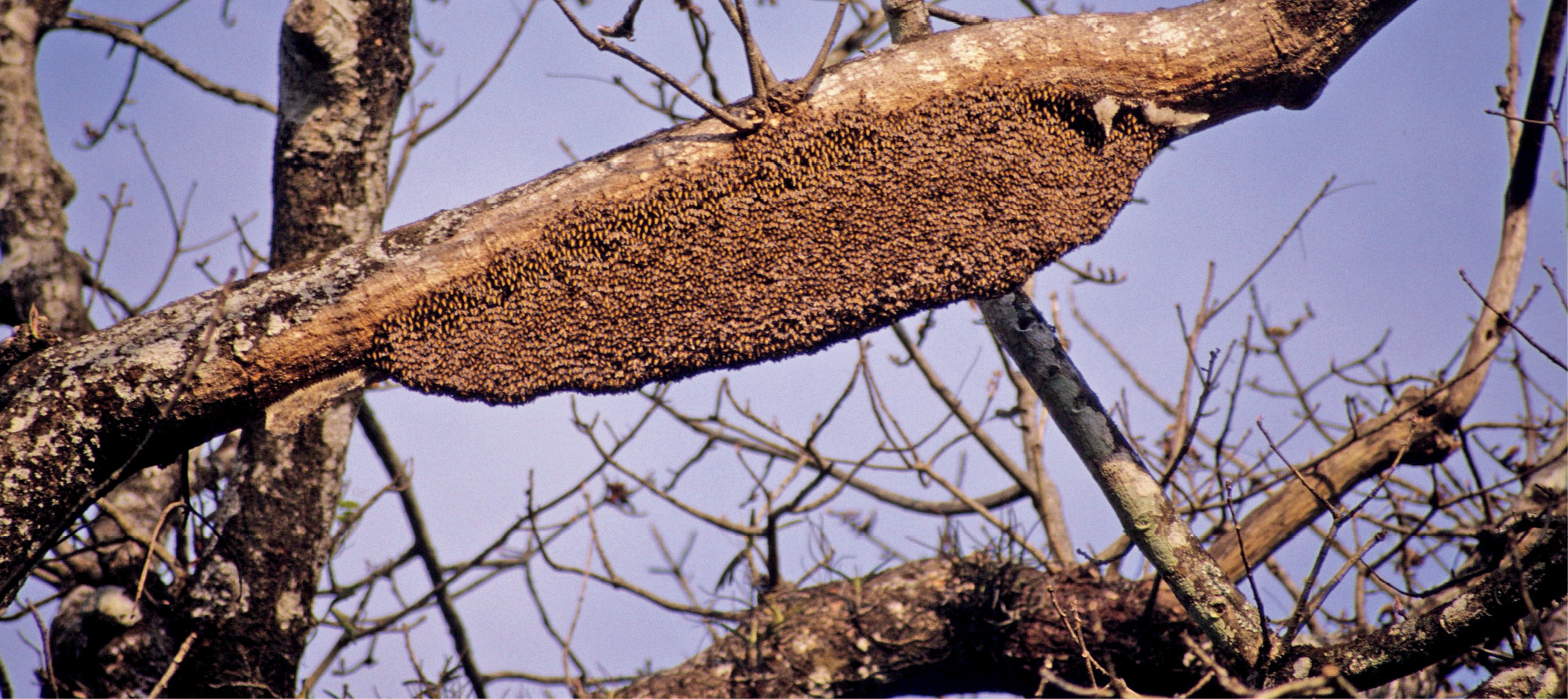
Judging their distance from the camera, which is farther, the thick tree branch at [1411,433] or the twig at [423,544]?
the twig at [423,544]

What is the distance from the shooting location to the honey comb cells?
223 centimetres

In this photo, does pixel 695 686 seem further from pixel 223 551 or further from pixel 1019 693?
pixel 223 551

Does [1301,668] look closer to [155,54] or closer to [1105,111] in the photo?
[1105,111]

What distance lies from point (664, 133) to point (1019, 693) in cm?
262

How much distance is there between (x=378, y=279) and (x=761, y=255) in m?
0.93

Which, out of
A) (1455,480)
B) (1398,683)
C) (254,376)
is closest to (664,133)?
(254,376)

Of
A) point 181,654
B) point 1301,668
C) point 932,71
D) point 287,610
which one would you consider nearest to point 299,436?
point 287,610

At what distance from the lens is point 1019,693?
3686 millimetres

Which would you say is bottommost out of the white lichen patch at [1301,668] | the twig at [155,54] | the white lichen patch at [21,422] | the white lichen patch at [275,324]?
the white lichen patch at [1301,668]

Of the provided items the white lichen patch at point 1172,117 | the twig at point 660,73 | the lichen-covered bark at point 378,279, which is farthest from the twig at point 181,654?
the white lichen patch at point 1172,117

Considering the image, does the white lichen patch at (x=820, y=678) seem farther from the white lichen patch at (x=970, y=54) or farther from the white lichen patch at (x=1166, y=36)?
the white lichen patch at (x=1166, y=36)

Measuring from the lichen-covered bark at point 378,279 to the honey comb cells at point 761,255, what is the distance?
34 millimetres

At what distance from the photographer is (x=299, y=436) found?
11.7ft

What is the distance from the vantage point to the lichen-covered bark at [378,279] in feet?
7.36
